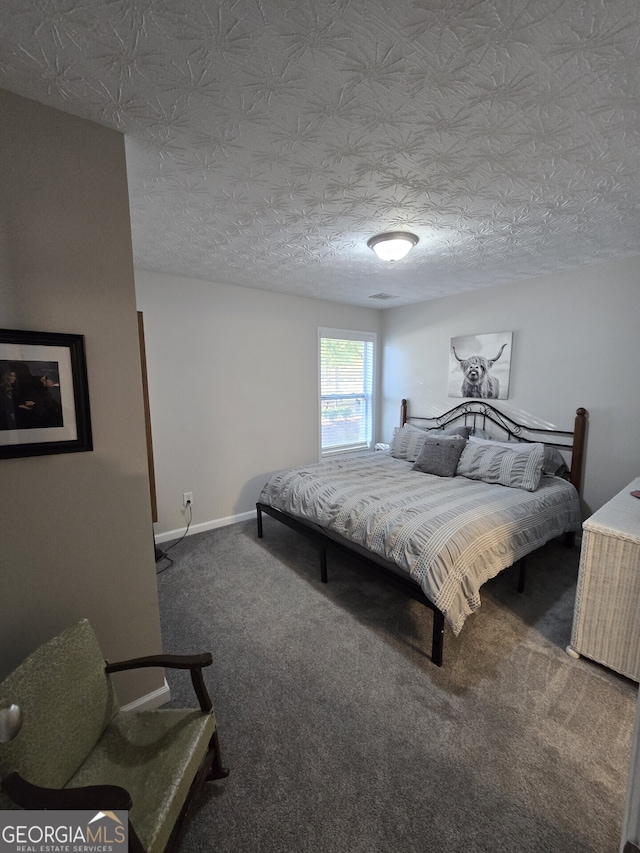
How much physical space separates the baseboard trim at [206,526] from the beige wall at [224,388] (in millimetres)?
16

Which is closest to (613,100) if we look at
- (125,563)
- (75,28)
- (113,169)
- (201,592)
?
(75,28)

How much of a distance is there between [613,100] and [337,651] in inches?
110

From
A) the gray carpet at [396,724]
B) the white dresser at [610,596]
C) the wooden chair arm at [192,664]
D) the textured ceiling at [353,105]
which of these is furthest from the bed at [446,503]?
the textured ceiling at [353,105]

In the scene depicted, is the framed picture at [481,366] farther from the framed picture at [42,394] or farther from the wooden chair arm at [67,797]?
the wooden chair arm at [67,797]

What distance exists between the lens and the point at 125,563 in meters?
1.52

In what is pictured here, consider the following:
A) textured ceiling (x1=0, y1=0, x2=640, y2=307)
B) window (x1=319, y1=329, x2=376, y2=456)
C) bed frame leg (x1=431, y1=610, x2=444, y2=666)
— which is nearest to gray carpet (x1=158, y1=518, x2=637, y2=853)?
bed frame leg (x1=431, y1=610, x2=444, y2=666)

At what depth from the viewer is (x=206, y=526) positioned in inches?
145

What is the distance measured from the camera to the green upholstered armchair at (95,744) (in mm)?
908

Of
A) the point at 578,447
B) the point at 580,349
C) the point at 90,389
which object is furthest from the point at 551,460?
the point at 90,389

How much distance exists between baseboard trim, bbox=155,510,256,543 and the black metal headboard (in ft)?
7.81

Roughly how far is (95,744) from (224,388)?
2925 millimetres

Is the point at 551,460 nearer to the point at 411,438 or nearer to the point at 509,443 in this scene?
the point at 509,443

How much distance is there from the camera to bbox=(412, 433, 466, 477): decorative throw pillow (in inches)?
135

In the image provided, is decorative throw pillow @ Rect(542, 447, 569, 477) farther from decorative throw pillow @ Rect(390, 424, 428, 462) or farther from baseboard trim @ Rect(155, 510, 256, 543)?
baseboard trim @ Rect(155, 510, 256, 543)
